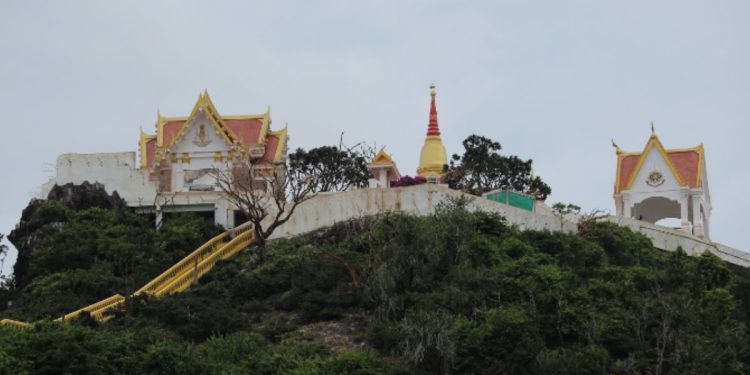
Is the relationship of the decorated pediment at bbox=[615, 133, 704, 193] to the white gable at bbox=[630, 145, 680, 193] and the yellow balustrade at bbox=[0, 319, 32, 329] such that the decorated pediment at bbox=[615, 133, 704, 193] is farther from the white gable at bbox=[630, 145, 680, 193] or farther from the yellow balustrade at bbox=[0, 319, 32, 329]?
the yellow balustrade at bbox=[0, 319, 32, 329]

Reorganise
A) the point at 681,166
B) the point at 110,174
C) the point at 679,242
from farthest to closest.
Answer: the point at 681,166 → the point at 110,174 → the point at 679,242

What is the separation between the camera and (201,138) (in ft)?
176

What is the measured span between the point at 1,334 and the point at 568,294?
477 inches

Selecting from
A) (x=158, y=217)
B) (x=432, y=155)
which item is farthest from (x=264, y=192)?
(x=432, y=155)

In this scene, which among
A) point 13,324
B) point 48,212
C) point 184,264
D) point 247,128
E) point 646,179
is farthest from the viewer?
point 247,128

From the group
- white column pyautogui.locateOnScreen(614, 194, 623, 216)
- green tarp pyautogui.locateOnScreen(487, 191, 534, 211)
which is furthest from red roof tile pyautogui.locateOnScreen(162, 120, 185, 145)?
white column pyautogui.locateOnScreen(614, 194, 623, 216)

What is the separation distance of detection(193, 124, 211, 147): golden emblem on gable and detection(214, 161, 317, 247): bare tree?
3.34 feet

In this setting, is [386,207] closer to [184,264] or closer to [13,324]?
[184,264]

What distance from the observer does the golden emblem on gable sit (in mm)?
53594

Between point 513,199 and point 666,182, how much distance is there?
5587 mm

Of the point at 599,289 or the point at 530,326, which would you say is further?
the point at 599,289

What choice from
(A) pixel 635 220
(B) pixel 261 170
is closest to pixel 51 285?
(B) pixel 261 170

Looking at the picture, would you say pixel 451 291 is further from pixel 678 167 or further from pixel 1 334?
pixel 678 167

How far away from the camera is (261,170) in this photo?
5388cm
